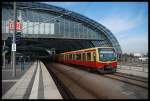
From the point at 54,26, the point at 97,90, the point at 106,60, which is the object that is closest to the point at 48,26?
the point at 54,26

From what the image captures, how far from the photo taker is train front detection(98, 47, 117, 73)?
89.8 ft

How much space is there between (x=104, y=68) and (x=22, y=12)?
51239 mm

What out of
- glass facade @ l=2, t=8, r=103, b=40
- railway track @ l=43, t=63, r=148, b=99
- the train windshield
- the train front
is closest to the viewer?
railway track @ l=43, t=63, r=148, b=99

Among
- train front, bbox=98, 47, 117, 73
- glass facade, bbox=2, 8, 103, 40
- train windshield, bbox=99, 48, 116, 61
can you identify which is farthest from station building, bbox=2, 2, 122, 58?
train front, bbox=98, 47, 117, 73

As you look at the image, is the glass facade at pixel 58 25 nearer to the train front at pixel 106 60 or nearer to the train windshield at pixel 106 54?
the train windshield at pixel 106 54

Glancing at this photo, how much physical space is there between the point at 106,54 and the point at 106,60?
2.21 feet

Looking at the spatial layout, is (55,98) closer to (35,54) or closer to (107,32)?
(107,32)

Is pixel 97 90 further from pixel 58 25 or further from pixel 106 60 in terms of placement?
pixel 58 25

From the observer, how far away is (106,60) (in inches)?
1088

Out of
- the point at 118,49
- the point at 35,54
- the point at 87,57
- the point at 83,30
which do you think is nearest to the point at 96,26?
the point at 83,30

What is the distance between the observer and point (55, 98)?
12586 millimetres

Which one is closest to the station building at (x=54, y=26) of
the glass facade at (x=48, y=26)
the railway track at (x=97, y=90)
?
the glass facade at (x=48, y=26)

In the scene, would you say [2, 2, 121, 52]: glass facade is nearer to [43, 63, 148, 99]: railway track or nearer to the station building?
the station building

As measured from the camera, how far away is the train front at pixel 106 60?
27.4m
